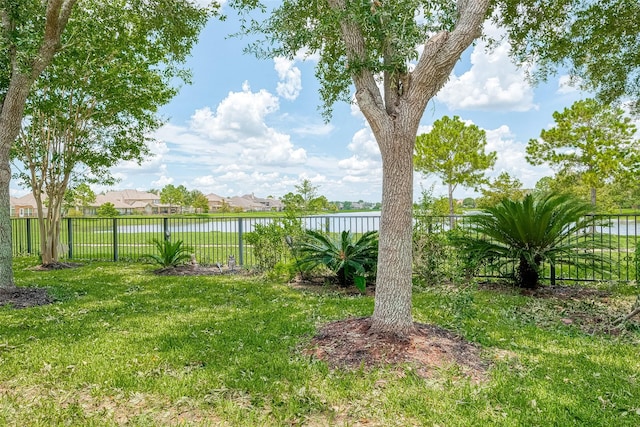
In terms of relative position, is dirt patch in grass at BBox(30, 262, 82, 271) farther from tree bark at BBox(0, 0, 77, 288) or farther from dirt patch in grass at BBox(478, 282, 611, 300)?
dirt patch in grass at BBox(478, 282, 611, 300)

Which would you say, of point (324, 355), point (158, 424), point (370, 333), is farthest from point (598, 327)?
point (158, 424)

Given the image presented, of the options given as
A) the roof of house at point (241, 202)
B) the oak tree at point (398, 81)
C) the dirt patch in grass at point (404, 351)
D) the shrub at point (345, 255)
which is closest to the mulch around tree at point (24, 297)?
the shrub at point (345, 255)

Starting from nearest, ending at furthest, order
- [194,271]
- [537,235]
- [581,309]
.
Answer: [581,309] → [537,235] → [194,271]

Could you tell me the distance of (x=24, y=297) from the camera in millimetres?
4773

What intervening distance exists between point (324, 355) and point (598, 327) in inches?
108

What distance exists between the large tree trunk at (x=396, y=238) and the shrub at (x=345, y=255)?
2.20m

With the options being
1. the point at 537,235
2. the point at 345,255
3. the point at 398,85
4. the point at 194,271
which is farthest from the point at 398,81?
the point at 194,271

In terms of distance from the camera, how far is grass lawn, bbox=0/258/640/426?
2.00 meters

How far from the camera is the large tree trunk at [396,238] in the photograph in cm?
288

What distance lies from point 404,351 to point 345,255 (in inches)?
108

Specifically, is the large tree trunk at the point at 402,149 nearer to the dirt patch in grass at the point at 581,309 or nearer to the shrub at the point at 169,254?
the dirt patch in grass at the point at 581,309

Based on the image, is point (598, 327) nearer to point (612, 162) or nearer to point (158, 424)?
point (158, 424)

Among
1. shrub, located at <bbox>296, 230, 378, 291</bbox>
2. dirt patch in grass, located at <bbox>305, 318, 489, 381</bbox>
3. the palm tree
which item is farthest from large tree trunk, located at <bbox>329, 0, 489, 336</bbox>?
the palm tree

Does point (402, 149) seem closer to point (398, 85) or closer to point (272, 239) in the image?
point (398, 85)
